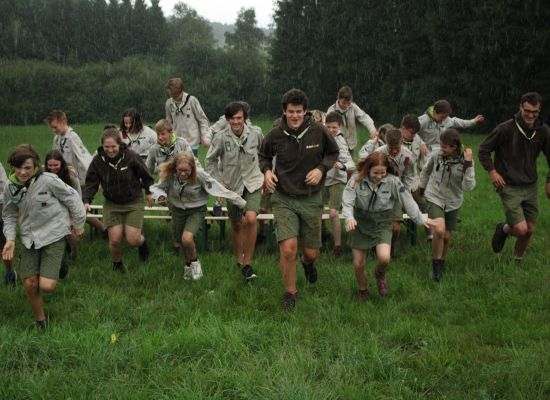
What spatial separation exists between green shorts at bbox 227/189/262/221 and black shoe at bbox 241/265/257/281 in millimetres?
720

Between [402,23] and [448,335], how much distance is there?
33536 mm

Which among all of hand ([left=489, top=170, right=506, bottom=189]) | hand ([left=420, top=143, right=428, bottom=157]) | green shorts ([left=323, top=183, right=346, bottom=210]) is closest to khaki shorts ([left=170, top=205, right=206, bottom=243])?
green shorts ([left=323, top=183, right=346, bottom=210])

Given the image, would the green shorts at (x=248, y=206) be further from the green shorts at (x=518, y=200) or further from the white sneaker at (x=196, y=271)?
the green shorts at (x=518, y=200)

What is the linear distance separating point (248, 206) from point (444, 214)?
2.47 metres

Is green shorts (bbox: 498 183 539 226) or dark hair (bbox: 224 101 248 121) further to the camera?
green shorts (bbox: 498 183 539 226)

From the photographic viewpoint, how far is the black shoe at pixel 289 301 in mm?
6156

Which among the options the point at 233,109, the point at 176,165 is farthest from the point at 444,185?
the point at 176,165

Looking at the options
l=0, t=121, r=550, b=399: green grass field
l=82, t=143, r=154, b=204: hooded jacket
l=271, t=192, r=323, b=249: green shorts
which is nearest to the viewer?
l=0, t=121, r=550, b=399: green grass field

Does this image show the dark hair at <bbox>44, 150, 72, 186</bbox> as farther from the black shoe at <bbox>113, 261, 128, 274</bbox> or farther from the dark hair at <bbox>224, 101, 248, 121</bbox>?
the dark hair at <bbox>224, 101, 248, 121</bbox>

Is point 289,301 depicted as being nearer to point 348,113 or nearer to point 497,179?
point 497,179

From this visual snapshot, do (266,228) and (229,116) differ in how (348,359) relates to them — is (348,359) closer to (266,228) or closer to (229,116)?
(229,116)

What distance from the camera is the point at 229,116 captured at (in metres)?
7.31

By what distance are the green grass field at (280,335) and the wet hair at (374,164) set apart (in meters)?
1.37

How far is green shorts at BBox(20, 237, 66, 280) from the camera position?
5.79 meters
